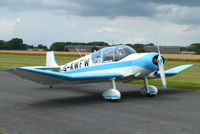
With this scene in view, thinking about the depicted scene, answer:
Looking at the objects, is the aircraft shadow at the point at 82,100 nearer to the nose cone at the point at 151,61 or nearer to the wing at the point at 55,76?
the wing at the point at 55,76

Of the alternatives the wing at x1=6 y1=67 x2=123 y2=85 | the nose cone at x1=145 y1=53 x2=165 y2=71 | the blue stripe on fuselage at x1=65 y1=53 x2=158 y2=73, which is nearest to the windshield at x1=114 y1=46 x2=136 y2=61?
the blue stripe on fuselage at x1=65 y1=53 x2=158 y2=73

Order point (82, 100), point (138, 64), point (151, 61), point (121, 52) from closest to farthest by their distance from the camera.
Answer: point (151, 61) < point (138, 64) < point (82, 100) < point (121, 52)

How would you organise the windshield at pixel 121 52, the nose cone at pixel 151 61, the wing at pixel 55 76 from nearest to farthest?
the wing at pixel 55 76 → the nose cone at pixel 151 61 → the windshield at pixel 121 52

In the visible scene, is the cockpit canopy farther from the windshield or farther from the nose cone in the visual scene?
the nose cone

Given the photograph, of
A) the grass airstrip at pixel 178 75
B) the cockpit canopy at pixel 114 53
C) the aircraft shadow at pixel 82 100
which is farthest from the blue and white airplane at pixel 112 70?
the grass airstrip at pixel 178 75

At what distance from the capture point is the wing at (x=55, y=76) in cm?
905

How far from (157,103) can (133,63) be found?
1.72m

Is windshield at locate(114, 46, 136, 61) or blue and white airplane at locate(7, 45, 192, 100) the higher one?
windshield at locate(114, 46, 136, 61)

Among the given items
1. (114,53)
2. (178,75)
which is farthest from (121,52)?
(178,75)

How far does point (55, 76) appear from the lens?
950 centimetres

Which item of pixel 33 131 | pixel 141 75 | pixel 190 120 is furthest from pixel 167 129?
pixel 141 75

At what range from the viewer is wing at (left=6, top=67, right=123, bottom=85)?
9.05 meters

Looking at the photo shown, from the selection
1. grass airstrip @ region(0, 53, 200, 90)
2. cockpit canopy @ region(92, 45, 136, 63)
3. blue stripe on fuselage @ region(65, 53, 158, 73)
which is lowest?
grass airstrip @ region(0, 53, 200, 90)

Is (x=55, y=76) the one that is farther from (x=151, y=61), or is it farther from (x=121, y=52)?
(x=151, y=61)
